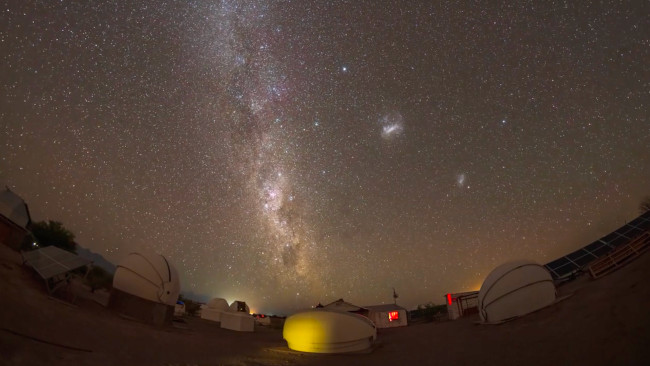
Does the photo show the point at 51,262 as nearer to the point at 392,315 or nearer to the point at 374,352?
the point at 374,352

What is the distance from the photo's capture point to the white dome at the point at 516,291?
18406mm

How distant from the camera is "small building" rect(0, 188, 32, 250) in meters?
20.3

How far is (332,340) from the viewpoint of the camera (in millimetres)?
17094

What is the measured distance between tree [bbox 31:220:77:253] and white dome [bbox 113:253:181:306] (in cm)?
2082

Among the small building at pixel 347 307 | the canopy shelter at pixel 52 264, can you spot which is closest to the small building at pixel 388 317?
the small building at pixel 347 307

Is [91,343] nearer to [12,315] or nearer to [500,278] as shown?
[12,315]

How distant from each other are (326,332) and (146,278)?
1361cm

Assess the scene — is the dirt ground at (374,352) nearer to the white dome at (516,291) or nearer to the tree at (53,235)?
the white dome at (516,291)

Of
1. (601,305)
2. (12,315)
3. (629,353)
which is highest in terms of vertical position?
(601,305)

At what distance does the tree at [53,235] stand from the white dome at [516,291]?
149 feet

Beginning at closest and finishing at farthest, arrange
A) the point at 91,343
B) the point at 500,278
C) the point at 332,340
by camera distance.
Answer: the point at 91,343, the point at 332,340, the point at 500,278

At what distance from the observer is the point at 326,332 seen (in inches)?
677

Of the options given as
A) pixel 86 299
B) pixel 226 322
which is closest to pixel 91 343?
pixel 86 299

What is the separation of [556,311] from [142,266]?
87.5 feet
